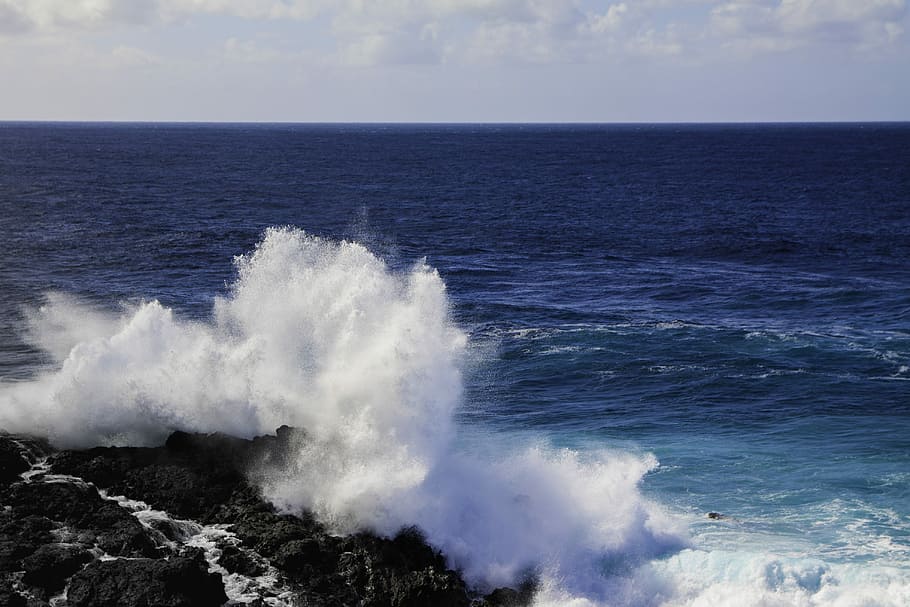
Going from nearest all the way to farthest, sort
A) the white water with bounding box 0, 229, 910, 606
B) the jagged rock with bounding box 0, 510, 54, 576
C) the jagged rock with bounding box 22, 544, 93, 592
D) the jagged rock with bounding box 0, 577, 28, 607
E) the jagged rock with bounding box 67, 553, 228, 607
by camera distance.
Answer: the jagged rock with bounding box 0, 577, 28, 607, the jagged rock with bounding box 67, 553, 228, 607, the jagged rock with bounding box 22, 544, 93, 592, the jagged rock with bounding box 0, 510, 54, 576, the white water with bounding box 0, 229, 910, 606

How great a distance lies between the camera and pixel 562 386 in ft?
111

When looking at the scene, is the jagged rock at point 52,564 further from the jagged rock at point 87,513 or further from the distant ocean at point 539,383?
the distant ocean at point 539,383

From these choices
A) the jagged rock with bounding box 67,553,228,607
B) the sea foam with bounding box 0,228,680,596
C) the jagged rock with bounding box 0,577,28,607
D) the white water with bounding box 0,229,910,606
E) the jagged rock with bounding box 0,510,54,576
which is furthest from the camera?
the sea foam with bounding box 0,228,680,596

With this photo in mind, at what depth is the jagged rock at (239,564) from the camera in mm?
19406

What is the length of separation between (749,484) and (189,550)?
14.6m

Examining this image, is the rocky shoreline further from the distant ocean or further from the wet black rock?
the distant ocean

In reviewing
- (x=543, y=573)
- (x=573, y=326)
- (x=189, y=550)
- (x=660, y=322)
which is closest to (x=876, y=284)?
(x=660, y=322)

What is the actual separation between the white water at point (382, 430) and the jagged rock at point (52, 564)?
15.3 ft

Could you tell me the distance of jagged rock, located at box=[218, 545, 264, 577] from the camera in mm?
19406

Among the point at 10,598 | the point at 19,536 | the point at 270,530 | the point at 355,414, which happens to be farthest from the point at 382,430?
the point at 10,598

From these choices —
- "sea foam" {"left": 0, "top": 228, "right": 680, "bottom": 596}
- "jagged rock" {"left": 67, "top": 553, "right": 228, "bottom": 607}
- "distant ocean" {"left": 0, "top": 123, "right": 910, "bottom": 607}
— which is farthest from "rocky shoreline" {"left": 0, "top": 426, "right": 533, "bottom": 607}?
"distant ocean" {"left": 0, "top": 123, "right": 910, "bottom": 607}

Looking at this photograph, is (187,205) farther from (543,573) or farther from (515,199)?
(543,573)

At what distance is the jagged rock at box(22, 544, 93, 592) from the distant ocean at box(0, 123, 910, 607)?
4.70m

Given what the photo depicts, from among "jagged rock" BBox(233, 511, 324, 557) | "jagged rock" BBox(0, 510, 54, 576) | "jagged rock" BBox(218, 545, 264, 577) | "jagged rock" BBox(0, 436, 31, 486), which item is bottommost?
"jagged rock" BBox(218, 545, 264, 577)
